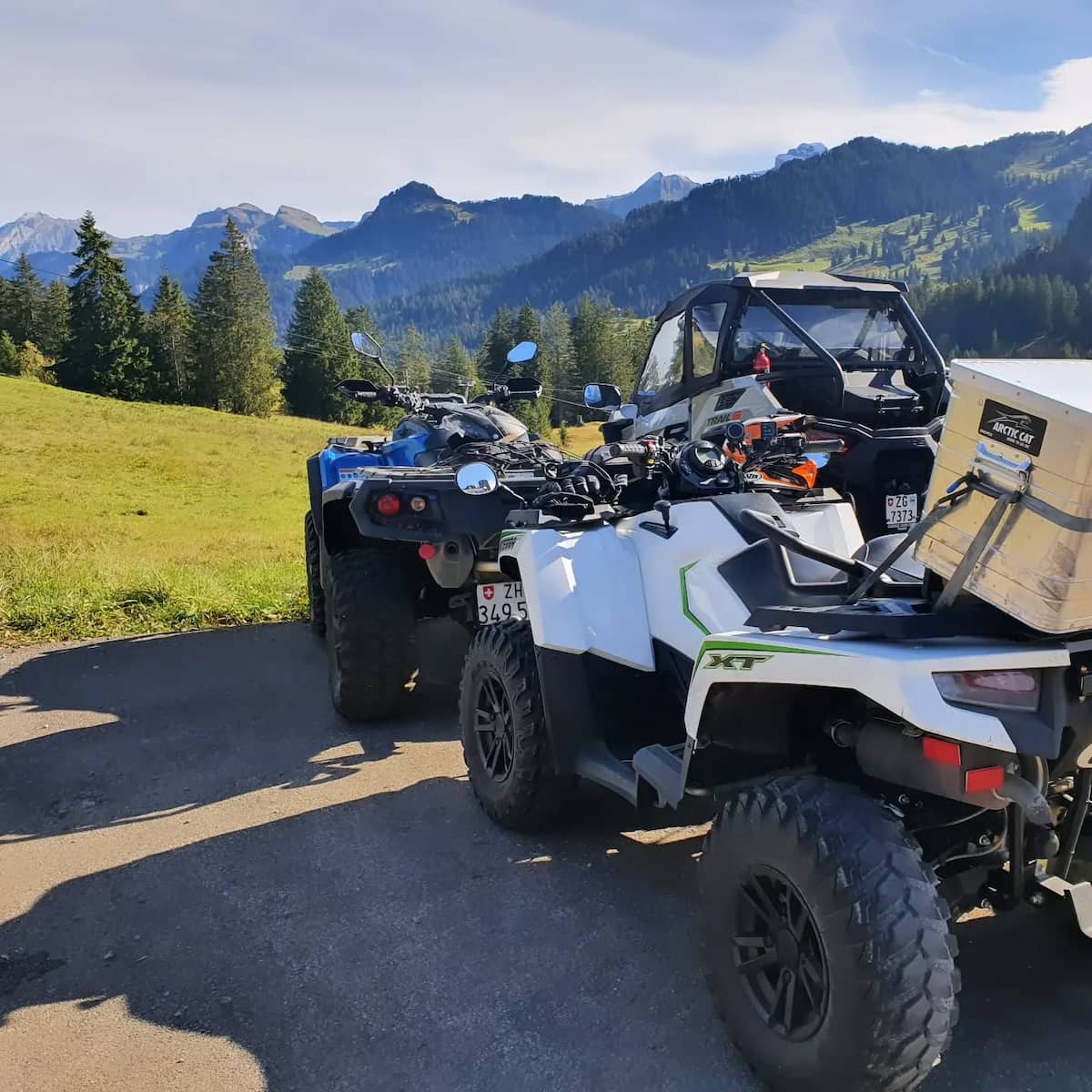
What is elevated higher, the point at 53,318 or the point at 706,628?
the point at 53,318

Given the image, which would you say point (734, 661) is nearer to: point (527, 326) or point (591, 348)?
point (527, 326)

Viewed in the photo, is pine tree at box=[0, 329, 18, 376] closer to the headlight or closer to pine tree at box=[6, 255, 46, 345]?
pine tree at box=[6, 255, 46, 345]

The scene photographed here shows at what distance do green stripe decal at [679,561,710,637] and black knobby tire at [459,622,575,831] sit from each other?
75cm

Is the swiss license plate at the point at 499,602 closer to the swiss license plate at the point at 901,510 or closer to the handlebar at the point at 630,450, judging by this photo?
the handlebar at the point at 630,450

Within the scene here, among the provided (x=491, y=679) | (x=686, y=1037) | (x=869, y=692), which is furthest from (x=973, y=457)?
(x=491, y=679)

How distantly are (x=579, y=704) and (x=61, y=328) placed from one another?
70.1 meters

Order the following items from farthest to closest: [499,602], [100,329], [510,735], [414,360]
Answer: [414,360] < [100,329] < [499,602] < [510,735]

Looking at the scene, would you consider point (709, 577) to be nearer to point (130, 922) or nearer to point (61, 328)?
point (130, 922)

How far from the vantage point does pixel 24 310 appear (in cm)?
6519

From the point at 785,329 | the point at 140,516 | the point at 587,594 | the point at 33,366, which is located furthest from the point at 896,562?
the point at 33,366

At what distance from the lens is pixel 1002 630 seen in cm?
211

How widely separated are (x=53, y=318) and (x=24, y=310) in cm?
198

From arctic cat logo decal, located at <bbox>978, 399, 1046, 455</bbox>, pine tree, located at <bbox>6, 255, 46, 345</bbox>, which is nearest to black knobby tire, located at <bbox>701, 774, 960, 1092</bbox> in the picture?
arctic cat logo decal, located at <bbox>978, 399, 1046, 455</bbox>

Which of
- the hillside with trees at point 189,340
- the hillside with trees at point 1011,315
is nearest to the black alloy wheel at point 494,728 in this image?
the hillside with trees at point 189,340
